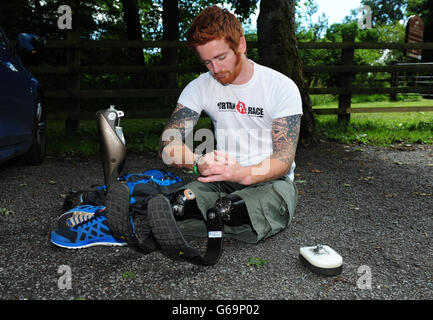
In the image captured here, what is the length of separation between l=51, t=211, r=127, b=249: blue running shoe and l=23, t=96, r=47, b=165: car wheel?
7.77ft

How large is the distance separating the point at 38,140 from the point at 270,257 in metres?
3.39

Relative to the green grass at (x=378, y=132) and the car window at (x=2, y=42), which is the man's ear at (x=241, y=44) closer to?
the car window at (x=2, y=42)

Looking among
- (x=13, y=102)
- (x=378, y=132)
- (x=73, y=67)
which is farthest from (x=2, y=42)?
(x=378, y=132)

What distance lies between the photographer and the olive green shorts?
7.88 ft

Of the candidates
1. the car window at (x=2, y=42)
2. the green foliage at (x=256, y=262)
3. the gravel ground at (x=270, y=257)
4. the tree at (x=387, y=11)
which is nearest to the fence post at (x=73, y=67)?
the car window at (x=2, y=42)

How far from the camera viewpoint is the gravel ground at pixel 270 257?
1935mm

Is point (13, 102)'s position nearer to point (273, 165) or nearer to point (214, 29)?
point (214, 29)

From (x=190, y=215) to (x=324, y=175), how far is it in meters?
2.25

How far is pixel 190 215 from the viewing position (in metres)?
2.59

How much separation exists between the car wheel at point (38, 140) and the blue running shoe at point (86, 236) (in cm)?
237

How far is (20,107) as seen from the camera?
12.9 ft
